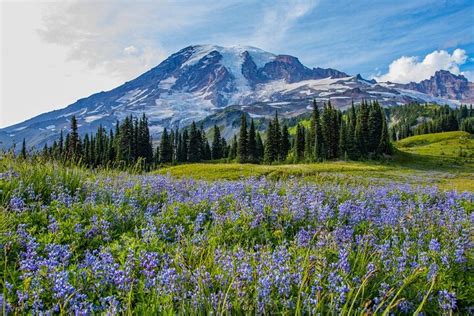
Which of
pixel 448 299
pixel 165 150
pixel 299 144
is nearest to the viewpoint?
pixel 448 299

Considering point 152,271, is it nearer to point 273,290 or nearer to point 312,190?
point 273,290

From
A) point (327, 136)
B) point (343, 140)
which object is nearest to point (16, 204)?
point (343, 140)

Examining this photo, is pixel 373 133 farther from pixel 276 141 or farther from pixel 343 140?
pixel 276 141

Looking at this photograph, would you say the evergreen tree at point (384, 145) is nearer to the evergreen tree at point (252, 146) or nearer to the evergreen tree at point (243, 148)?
the evergreen tree at point (252, 146)

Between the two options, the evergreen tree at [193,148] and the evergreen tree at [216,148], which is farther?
the evergreen tree at [216,148]

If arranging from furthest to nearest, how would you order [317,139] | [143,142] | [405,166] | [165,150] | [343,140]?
[165,150], [143,142], [317,139], [343,140], [405,166]

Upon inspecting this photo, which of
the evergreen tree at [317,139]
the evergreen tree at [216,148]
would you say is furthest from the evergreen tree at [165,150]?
the evergreen tree at [317,139]

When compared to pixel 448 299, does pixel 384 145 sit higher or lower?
lower

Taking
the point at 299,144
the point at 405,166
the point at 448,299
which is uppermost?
the point at 299,144

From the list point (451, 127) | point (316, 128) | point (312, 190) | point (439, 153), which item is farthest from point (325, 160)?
point (451, 127)

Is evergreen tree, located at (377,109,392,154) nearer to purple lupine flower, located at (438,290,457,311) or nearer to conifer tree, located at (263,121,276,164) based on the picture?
conifer tree, located at (263,121,276,164)

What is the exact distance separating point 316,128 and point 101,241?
80114 millimetres

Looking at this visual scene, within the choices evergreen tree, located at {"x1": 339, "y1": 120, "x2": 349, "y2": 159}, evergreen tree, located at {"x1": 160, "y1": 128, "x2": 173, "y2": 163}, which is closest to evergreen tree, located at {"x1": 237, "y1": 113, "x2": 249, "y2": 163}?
evergreen tree, located at {"x1": 339, "y1": 120, "x2": 349, "y2": 159}

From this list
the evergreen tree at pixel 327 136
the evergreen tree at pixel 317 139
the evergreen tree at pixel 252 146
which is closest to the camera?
the evergreen tree at pixel 317 139
